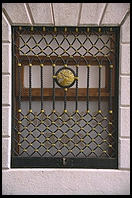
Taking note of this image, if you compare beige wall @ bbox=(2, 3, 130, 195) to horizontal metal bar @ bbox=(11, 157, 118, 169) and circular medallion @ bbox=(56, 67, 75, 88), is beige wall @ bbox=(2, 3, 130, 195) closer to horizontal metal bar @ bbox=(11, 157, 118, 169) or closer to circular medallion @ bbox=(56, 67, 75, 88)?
horizontal metal bar @ bbox=(11, 157, 118, 169)

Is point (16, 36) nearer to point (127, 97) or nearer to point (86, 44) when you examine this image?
point (86, 44)

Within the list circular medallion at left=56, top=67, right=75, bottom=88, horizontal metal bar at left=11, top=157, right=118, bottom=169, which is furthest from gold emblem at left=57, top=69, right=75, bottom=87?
horizontal metal bar at left=11, top=157, right=118, bottom=169

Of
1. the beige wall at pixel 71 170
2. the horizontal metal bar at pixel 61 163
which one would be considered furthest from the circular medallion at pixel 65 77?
the horizontal metal bar at pixel 61 163

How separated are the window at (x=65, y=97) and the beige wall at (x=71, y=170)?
5 cm

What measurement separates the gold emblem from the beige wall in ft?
1.01

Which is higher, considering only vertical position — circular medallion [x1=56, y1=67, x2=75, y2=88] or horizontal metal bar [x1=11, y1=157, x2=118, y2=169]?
circular medallion [x1=56, y1=67, x2=75, y2=88]

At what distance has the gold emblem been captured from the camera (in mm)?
1661

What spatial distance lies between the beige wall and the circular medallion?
1.00 feet

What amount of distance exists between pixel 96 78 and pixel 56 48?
34 cm

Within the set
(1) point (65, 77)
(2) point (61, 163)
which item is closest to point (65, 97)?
(1) point (65, 77)

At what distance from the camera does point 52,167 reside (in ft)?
5.47

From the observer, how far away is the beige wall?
5.25ft

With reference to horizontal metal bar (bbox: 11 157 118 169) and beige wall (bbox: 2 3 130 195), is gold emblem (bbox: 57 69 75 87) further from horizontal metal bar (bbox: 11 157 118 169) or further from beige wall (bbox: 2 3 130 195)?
horizontal metal bar (bbox: 11 157 118 169)

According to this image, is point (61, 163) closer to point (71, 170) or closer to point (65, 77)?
point (71, 170)
